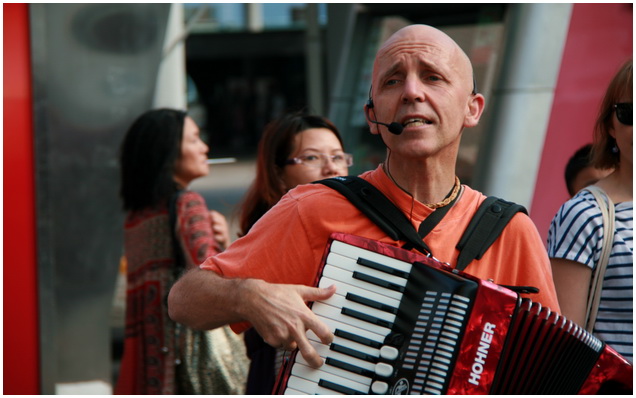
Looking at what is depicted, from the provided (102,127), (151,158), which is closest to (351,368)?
(151,158)

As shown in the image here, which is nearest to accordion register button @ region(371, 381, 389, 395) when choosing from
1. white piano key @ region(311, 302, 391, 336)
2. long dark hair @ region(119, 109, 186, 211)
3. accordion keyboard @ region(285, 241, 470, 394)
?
accordion keyboard @ region(285, 241, 470, 394)

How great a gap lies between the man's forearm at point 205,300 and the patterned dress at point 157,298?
154 centimetres

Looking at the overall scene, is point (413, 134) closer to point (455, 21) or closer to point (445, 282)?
point (445, 282)

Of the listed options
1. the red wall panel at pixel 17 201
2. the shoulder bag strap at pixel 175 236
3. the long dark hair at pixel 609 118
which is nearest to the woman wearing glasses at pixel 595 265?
the long dark hair at pixel 609 118

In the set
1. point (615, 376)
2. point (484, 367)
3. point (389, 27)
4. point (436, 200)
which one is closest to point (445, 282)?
point (484, 367)

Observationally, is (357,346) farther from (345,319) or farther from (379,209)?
(379,209)

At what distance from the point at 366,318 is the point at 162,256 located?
210cm

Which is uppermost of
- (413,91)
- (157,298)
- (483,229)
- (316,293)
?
(413,91)

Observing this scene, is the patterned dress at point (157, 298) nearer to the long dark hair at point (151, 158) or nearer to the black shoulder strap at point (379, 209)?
the long dark hair at point (151, 158)

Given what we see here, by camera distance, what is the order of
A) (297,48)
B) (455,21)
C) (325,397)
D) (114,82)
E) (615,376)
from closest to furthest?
(325,397)
(615,376)
(114,82)
(455,21)
(297,48)

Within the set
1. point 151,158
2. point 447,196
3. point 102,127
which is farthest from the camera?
point 102,127

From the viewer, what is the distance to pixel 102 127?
537 centimetres

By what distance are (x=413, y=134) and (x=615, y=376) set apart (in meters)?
0.77

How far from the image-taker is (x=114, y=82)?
5410 mm
